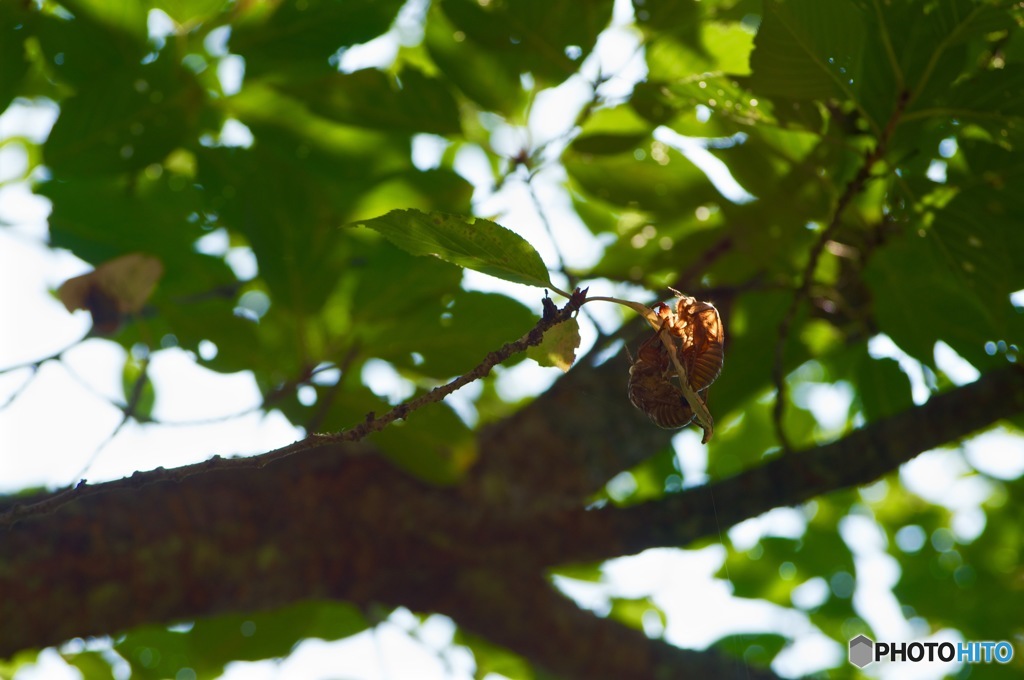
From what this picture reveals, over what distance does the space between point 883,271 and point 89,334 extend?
Result: 135cm

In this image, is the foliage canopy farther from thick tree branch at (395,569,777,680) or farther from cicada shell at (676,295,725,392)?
cicada shell at (676,295,725,392)

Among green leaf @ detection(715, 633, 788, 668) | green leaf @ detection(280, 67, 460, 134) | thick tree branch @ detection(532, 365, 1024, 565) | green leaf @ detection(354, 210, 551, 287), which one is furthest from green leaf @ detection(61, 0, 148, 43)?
green leaf @ detection(715, 633, 788, 668)

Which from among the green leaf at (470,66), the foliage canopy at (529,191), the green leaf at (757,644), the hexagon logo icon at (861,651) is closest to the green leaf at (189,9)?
the foliage canopy at (529,191)

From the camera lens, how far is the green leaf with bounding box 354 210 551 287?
2.86ft

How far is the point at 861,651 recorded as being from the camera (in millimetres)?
2488

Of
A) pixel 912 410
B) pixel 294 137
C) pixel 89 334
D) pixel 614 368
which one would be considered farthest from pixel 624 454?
pixel 89 334

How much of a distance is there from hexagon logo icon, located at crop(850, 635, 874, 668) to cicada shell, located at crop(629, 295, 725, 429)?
1.88 m

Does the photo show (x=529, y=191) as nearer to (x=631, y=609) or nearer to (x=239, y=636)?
(x=239, y=636)

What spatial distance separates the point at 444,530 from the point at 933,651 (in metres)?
1.49

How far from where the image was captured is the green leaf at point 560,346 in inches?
36.3

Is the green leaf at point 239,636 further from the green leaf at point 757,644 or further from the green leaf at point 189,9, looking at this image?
the green leaf at point 189,9

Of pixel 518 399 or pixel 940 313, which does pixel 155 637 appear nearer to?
pixel 518 399

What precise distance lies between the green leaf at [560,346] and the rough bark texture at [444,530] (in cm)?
68

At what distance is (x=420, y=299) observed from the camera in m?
1.64
